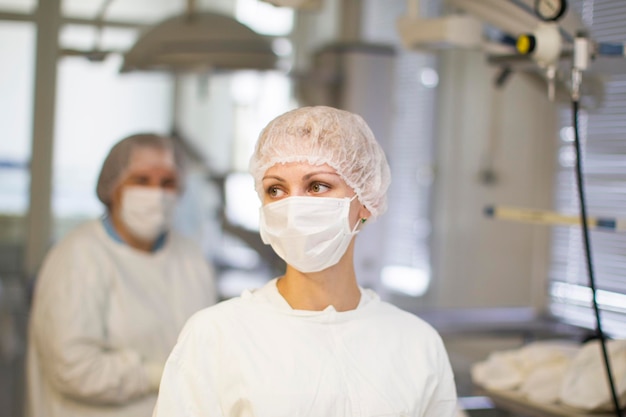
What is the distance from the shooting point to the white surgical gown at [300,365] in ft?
4.28

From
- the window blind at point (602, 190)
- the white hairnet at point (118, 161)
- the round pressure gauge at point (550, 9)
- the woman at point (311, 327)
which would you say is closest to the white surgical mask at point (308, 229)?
the woman at point (311, 327)

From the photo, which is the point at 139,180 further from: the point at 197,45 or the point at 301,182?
the point at 301,182

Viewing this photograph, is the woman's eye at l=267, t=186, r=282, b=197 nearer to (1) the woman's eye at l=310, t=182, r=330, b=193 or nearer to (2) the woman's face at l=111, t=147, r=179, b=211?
(1) the woman's eye at l=310, t=182, r=330, b=193

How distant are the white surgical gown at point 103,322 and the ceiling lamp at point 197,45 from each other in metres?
0.58

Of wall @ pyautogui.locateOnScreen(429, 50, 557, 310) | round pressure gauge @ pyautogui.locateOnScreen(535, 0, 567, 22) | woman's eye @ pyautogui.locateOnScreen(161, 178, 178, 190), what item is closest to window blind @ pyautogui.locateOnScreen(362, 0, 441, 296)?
wall @ pyautogui.locateOnScreen(429, 50, 557, 310)

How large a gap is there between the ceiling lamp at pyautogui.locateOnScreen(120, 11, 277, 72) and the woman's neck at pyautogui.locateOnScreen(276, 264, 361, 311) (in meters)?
1.21

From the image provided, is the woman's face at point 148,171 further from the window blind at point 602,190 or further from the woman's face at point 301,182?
the window blind at point 602,190

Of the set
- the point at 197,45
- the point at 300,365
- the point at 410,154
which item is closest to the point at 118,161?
the point at 197,45

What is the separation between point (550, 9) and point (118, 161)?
1167mm

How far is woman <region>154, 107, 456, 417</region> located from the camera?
131 cm

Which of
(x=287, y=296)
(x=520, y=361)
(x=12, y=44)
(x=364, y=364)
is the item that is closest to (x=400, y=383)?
(x=364, y=364)

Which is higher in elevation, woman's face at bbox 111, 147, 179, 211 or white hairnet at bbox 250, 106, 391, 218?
white hairnet at bbox 250, 106, 391, 218

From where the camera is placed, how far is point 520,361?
2121mm

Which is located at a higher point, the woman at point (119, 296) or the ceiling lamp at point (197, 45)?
the ceiling lamp at point (197, 45)
